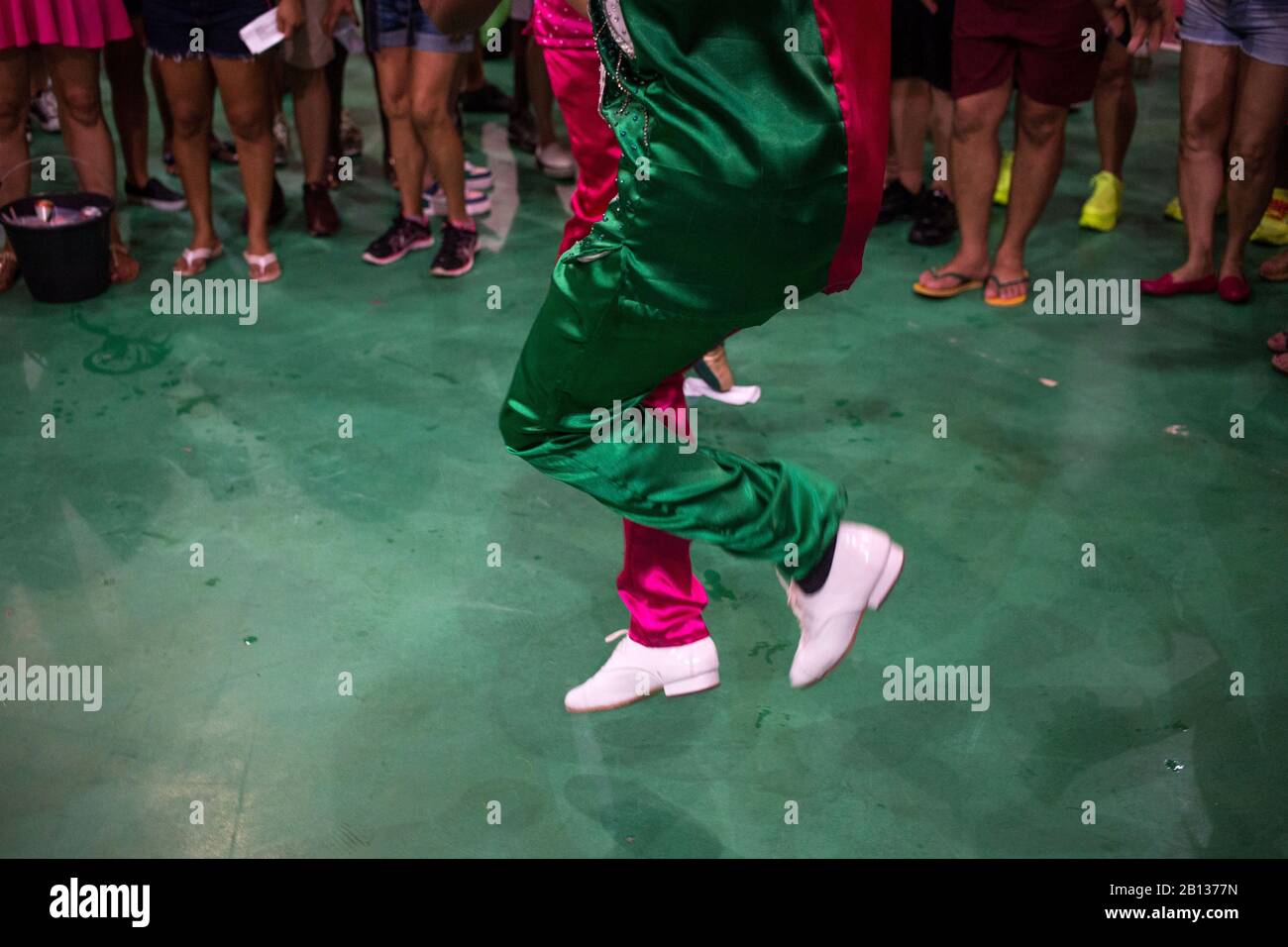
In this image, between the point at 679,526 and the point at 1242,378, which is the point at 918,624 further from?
the point at 1242,378

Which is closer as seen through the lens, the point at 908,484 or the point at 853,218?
the point at 853,218

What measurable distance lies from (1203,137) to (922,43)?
1150 mm

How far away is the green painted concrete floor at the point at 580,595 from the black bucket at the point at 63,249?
0.09 m

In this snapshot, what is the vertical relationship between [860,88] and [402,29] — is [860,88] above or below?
above

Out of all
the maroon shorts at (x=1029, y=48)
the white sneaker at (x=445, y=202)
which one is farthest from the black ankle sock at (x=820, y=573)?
the white sneaker at (x=445, y=202)

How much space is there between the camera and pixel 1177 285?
180 inches

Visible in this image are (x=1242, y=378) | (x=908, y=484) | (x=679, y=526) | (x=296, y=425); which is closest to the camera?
(x=679, y=526)

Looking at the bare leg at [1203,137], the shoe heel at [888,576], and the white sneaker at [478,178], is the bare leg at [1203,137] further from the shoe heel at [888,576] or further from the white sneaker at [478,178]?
the shoe heel at [888,576]

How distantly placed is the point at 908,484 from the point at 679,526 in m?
1.55

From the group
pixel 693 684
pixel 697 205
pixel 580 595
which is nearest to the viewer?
pixel 697 205

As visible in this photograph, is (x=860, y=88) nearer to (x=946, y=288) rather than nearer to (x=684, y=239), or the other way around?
(x=684, y=239)

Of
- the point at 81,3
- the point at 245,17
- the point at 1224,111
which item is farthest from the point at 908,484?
the point at 81,3

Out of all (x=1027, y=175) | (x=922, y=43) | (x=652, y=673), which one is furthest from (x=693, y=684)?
(x=922, y=43)

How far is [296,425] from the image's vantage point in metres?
3.71
